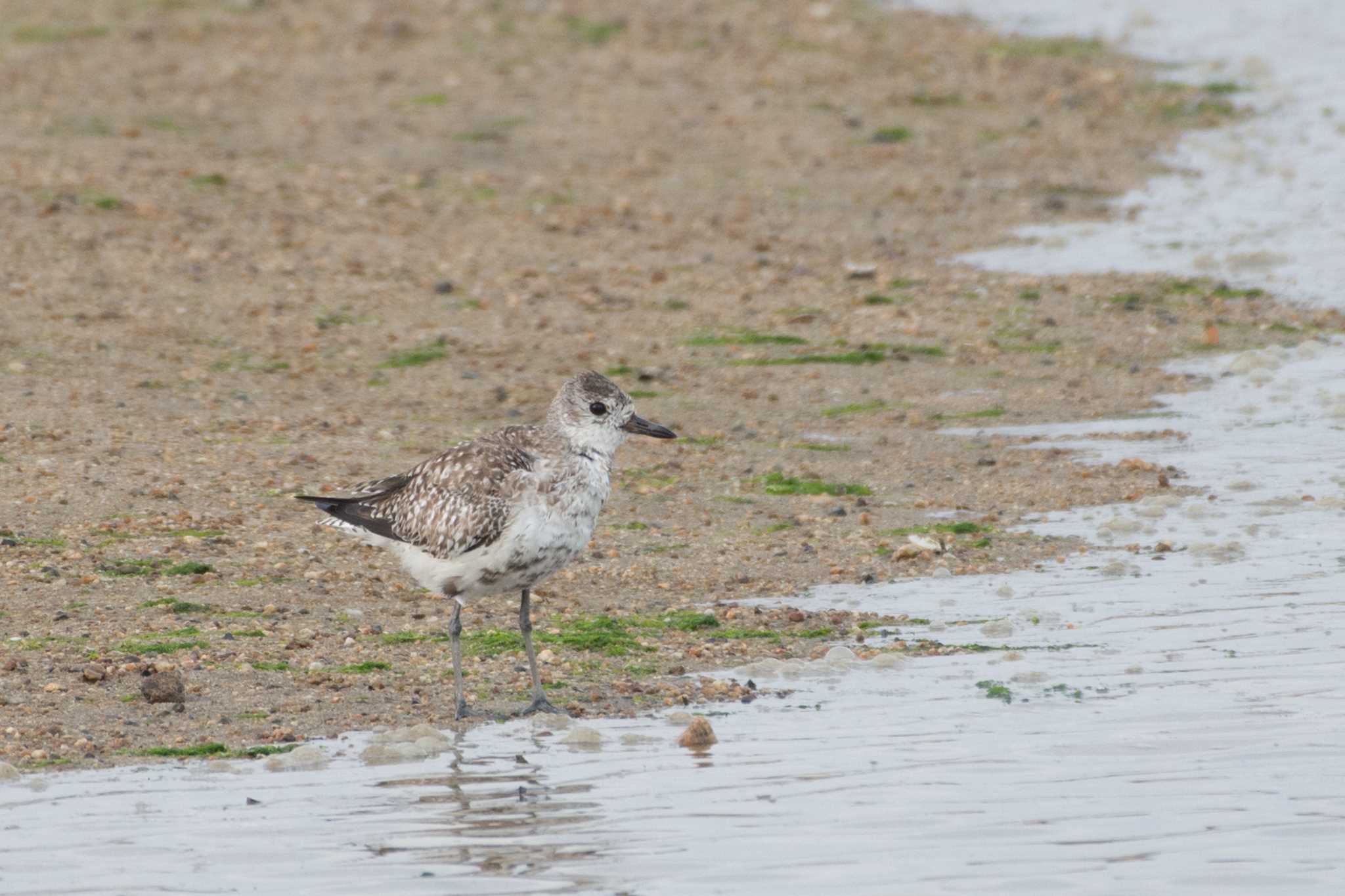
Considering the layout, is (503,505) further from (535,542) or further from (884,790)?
(884,790)

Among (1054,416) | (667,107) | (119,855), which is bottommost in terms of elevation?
(119,855)

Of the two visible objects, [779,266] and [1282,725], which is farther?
[779,266]

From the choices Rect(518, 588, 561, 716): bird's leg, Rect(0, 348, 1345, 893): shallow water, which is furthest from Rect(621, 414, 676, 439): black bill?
Rect(0, 348, 1345, 893): shallow water

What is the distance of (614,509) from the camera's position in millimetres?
12641

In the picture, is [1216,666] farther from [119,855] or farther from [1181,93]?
Result: [1181,93]

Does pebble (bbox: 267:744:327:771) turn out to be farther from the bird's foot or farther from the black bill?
the black bill

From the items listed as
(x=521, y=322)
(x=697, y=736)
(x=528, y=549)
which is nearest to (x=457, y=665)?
(x=528, y=549)

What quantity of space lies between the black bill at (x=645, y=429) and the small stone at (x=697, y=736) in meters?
2.21

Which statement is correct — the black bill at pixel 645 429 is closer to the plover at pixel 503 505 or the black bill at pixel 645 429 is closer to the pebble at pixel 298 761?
the plover at pixel 503 505

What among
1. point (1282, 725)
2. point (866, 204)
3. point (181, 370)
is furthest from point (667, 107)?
point (1282, 725)

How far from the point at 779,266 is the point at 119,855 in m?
11.4

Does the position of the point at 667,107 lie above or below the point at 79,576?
above

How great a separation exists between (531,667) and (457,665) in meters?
0.35

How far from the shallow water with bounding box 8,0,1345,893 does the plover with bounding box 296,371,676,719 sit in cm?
84
